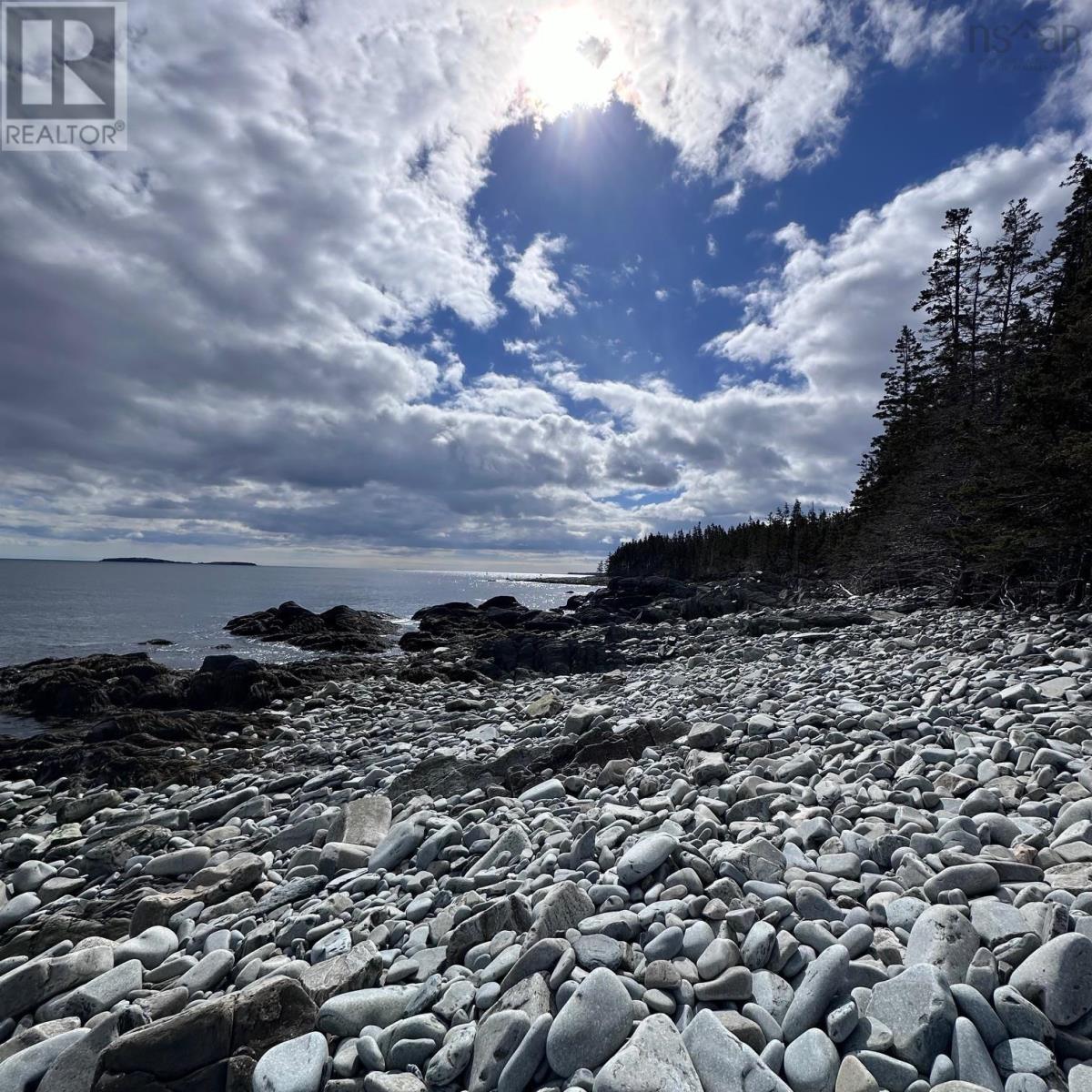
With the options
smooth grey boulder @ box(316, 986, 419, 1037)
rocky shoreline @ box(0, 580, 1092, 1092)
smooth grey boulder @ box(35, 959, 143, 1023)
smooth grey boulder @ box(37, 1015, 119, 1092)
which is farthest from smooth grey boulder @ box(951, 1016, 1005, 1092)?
smooth grey boulder @ box(35, 959, 143, 1023)

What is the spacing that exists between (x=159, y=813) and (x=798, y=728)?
25.6 feet

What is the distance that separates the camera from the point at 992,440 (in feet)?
45.6

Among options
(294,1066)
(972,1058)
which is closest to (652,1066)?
(972,1058)

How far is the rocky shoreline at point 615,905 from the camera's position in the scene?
7.55ft

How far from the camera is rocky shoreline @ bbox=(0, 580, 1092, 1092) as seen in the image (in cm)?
230

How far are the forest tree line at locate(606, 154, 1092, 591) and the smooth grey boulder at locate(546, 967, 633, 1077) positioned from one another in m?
10.4

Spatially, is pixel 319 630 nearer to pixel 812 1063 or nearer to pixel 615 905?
pixel 615 905

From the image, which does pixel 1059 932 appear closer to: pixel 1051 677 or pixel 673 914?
pixel 673 914

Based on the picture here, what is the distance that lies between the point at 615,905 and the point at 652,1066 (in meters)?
1.05

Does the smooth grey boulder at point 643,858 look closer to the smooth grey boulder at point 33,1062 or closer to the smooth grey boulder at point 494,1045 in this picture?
the smooth grey boulder at point 494,1045

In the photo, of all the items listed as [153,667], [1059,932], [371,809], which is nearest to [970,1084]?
[1059,932]

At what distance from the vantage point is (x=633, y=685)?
1192 centimetres

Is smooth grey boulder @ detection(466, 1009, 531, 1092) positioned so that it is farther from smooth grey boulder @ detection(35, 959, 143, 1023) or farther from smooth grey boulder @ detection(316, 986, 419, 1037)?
smooth grey boulder @ detection(35, 959, 143, 1023)

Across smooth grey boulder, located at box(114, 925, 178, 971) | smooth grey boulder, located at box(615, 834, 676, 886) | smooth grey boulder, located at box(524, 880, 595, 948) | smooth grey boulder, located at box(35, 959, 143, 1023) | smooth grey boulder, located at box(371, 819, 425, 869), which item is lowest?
smooth grey boulder, located at box(114, 925, 178, 971)
